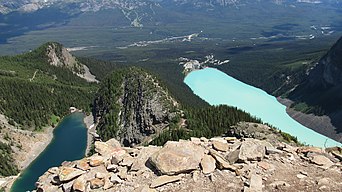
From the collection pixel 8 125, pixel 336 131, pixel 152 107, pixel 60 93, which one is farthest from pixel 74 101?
pixel 336 131

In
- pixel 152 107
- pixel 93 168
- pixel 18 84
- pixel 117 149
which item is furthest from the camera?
pixel 18 84

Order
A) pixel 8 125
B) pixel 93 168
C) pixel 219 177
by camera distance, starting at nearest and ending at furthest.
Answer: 1. pixel 219 177
2. pixel 93 168
3. pixel 8 125

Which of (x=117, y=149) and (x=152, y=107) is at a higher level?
(x=117, y=149)

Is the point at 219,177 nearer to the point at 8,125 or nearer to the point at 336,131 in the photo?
the point at 8,125

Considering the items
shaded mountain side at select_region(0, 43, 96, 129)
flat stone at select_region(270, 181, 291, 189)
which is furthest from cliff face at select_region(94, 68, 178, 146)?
flat stone at select_region(270, 181, 291, 189)

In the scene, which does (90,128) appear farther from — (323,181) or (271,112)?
(323,181)

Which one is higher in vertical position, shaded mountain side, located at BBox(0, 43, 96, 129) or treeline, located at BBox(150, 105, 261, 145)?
treeline, located at BBox(150, 105, 261, 145)

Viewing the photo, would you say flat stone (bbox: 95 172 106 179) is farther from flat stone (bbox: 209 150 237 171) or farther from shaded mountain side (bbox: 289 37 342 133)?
shaded mountain side (bbox: 289 37 342 133)
